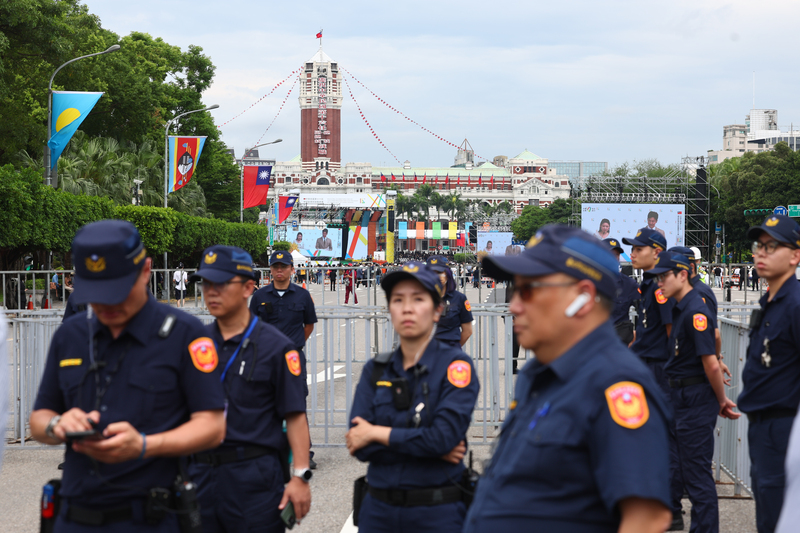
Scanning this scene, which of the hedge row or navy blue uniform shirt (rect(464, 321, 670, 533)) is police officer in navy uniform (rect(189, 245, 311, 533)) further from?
the hedge row

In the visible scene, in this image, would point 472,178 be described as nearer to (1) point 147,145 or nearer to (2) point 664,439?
(1) point 147,145

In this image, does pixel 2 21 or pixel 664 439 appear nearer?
pixel 664 439

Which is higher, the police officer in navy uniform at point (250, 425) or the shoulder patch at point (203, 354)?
the shoulder patch at point (203, 354)

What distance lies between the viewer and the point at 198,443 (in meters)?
2.64

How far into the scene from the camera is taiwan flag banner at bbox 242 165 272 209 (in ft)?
120

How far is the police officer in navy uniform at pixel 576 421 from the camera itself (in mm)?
1937

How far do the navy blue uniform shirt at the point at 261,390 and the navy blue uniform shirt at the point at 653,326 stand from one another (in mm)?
3006

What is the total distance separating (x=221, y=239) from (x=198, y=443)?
38.6 metres

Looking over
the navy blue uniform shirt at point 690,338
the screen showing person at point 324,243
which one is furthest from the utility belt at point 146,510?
the screen showing person at point 324,243

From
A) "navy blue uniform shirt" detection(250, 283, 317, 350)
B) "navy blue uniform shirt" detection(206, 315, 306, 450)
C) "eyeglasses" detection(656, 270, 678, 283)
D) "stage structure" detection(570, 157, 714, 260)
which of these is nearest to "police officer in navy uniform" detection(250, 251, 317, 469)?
"navy blue uniform shirt" detection(250, 283, 317, 350)

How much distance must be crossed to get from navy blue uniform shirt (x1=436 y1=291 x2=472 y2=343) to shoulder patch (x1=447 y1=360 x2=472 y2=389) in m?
3.96

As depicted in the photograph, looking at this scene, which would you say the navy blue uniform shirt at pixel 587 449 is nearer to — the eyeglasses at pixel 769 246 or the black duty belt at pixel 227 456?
the black duty belt at pixel 227 456

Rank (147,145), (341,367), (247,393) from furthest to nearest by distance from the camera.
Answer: (147,145) < (341,367) < (247,393)

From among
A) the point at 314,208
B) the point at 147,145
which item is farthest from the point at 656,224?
the point at 314,208
